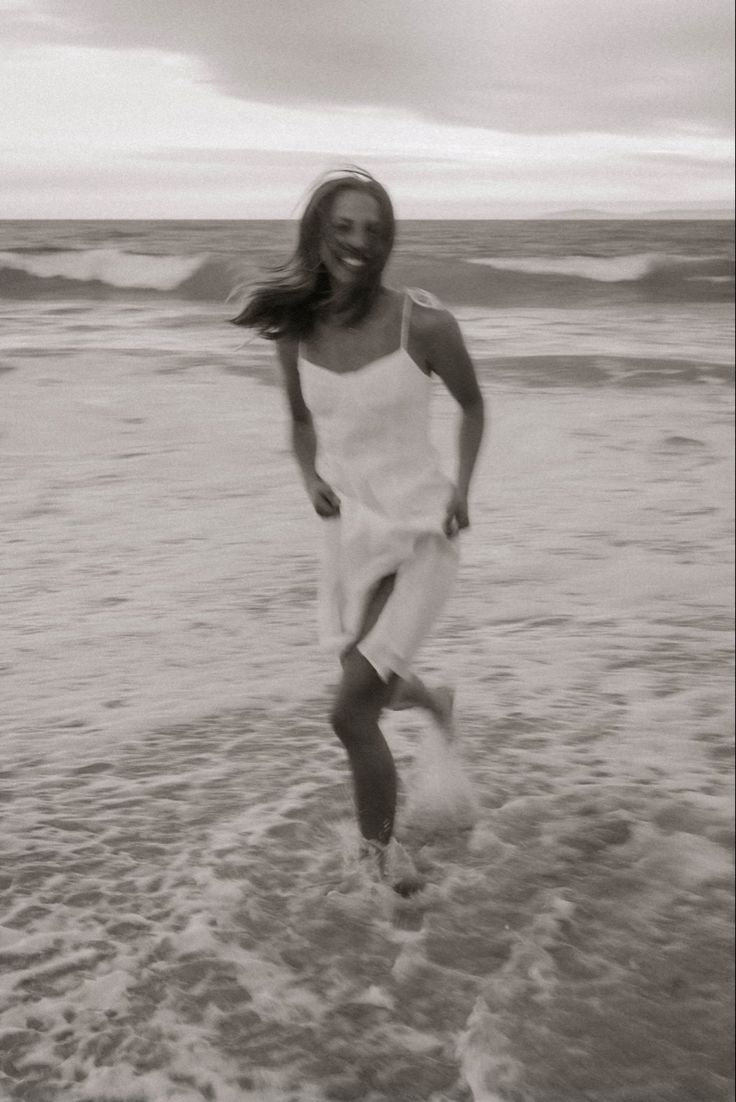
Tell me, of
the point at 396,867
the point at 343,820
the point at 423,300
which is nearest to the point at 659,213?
the point at 423,300

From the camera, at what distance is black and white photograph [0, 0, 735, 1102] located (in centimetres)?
170

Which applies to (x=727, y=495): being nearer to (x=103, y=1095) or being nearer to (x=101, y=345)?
(x=103, y=1095)

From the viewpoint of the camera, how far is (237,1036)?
1.67m

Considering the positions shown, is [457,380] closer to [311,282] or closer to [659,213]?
[311,282]

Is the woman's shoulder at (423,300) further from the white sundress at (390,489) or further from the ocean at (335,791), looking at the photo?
the ocean at (335,791)

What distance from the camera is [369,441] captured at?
6.14 ft

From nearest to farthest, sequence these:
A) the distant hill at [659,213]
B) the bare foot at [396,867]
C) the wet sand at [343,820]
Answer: the wet sand at [343,820] < the bare foot at [396,867] < the distant hill at [659,213]

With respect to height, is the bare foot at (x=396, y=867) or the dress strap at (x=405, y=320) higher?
the dress strap at (x=405, y=320)

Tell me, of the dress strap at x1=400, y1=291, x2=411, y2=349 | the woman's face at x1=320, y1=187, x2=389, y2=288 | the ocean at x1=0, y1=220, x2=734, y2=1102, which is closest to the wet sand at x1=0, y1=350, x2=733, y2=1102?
the ocean at x1=0, y1=220, x2=734, y2=1102

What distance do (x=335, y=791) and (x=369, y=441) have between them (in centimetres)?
85

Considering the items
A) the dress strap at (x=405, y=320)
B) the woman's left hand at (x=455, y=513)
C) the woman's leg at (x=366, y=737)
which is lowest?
the woman's leg at (x=366, y=737)

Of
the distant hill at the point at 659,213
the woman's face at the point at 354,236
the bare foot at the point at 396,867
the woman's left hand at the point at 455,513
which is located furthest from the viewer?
the distant hill at the point at 659,213

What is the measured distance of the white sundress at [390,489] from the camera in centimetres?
184

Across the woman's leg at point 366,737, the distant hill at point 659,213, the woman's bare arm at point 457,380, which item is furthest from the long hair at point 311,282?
the distant hill at point 659,213
